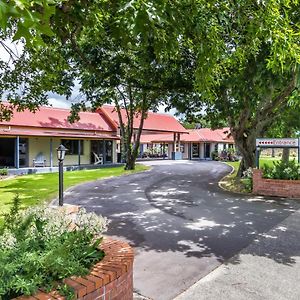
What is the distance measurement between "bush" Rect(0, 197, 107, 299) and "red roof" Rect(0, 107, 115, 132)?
2165 cm

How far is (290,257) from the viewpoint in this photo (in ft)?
19.9

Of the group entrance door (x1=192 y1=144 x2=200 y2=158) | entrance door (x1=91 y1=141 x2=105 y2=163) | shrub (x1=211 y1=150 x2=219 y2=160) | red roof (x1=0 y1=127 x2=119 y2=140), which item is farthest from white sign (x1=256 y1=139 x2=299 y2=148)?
entrance door (x1=192 y1=144 x2=200 y2=158)

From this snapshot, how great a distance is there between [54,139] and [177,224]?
2105 cm

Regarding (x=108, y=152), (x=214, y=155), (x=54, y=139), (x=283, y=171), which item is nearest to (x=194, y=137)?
(x=214, y=155)

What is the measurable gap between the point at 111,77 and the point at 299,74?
9.39 meters

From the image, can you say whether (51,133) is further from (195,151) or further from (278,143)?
(195,151)

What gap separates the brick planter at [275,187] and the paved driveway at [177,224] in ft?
3.17

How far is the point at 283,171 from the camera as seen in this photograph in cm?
1325

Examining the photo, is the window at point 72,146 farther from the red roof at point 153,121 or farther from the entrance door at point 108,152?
the red roof at point 153,121

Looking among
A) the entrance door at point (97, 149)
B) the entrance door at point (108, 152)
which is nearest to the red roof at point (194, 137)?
the entrance door at point (108, 152)

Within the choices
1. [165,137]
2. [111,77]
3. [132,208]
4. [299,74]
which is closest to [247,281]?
[299,74]

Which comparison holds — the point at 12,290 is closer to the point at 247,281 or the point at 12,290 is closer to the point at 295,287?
the point at 247,281

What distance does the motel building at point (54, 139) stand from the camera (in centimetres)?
2438

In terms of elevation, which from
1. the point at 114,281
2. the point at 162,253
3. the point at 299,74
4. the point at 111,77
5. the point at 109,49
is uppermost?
the point at 109,49
